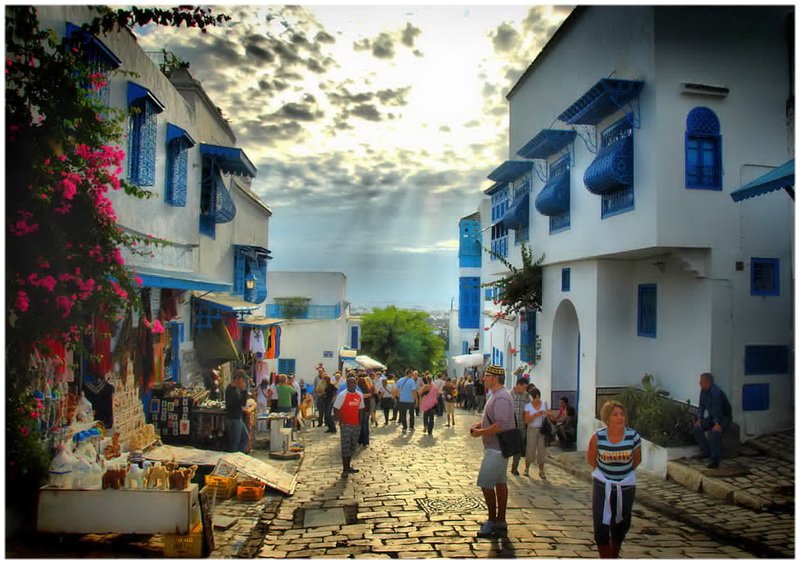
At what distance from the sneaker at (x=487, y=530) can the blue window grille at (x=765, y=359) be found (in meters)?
6.47

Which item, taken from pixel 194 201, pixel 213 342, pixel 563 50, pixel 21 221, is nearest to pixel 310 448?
pixel 213 342

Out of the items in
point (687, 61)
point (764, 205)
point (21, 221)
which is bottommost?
point (21, 221)

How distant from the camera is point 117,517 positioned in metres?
6.09

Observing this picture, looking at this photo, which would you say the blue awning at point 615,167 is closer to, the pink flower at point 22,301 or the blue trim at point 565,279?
the blue trim at point 565,279

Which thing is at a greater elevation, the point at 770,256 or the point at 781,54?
the point at 781,54

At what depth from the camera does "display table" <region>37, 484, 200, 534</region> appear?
6.07 meters

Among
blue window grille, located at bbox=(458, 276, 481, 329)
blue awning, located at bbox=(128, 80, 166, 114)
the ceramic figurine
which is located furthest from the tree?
the ceramic figurine

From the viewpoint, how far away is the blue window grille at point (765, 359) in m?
10.9

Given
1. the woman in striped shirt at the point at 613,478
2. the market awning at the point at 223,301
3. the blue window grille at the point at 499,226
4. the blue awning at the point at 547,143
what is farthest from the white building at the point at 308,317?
the woman in striped shirt at the point at 613,478

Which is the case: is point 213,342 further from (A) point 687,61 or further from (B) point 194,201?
(A) point 687,61

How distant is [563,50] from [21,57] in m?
11.8

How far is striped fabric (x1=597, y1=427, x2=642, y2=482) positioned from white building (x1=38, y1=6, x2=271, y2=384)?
5977 mm

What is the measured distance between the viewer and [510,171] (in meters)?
18.0

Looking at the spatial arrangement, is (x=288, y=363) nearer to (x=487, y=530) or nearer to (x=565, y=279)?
(x=565, y=279)
